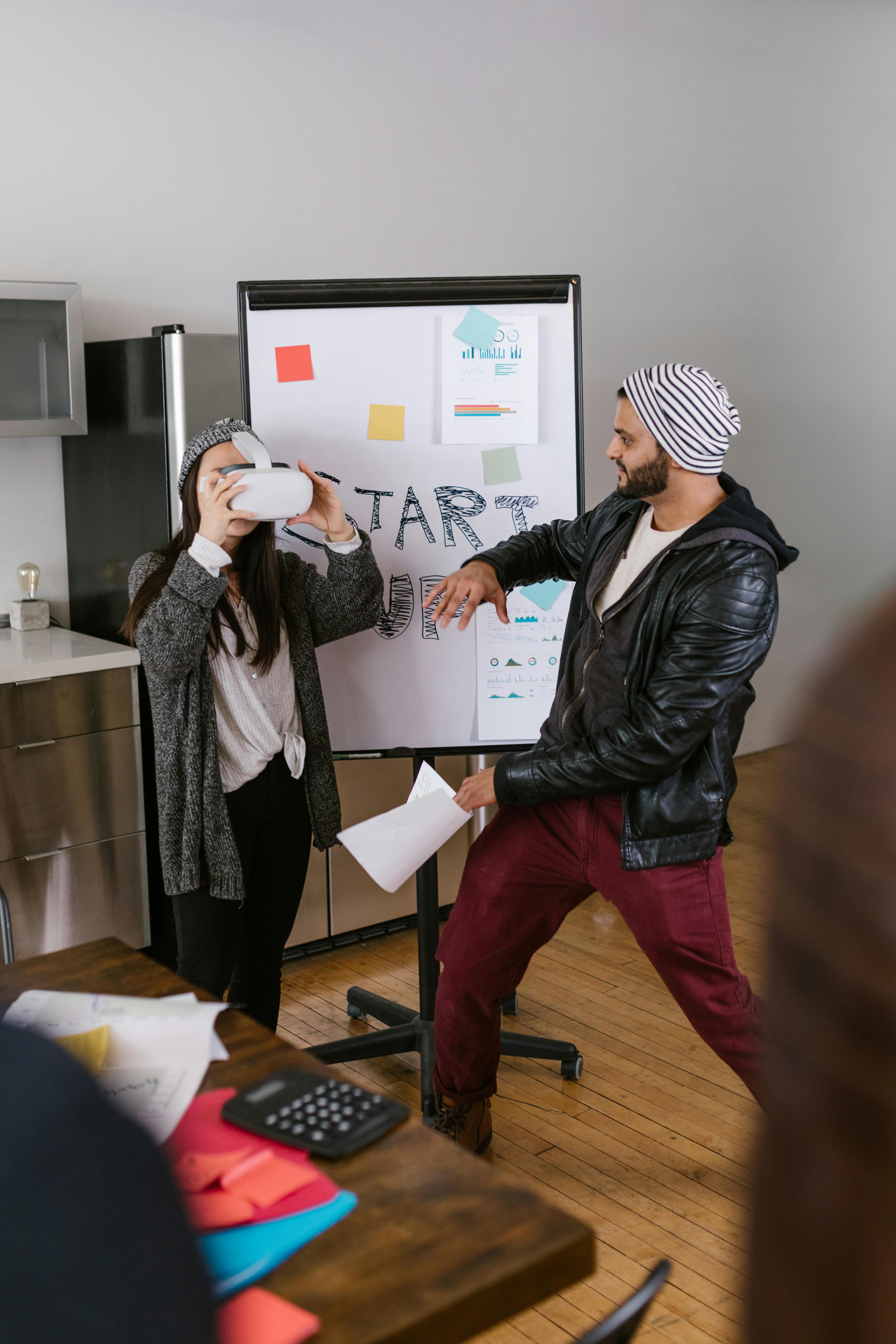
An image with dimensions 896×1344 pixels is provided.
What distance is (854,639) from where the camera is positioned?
25 centimetres

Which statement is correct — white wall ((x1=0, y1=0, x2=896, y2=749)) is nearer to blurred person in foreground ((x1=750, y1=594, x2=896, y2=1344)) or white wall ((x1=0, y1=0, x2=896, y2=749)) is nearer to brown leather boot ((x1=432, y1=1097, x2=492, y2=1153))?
brown leather boot ((x1=432, y1=1097, x2=492, y2=1153))

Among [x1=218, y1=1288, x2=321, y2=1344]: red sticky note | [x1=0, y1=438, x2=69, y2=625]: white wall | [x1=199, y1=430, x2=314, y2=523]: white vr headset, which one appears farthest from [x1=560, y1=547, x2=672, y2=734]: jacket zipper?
[x1=0, y1=438, x2=69, y2=625]: white wall

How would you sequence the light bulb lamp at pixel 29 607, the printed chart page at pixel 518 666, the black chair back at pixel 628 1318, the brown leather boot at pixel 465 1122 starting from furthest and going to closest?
the light bulb lamp at pixel 29 607 → the printed chart page at pixel 518 666 → the brown leather boot at pixel 465 1122 → the black chair back at pixel 628 1318

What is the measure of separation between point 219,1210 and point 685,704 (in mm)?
1275

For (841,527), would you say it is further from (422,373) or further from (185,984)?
(185,984)

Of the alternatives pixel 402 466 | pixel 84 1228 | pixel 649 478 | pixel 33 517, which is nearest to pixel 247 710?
pixel 402 466

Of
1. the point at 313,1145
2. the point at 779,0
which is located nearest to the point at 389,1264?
the point at 313,1145

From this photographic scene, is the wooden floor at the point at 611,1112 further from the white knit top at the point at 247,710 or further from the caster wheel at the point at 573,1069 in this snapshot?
the white knit top at the point at 247,710

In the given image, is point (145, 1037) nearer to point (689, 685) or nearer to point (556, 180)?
point (689, 685)

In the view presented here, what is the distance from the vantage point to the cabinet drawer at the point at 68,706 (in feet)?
9.36

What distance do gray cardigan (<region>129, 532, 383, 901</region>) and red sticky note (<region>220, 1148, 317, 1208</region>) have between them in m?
1.20

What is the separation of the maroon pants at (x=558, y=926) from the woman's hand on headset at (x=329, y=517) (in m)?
0.66

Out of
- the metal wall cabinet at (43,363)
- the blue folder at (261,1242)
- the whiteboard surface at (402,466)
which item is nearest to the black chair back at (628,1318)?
the blue folder at (261,1242)

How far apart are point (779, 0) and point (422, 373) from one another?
3680 mm
